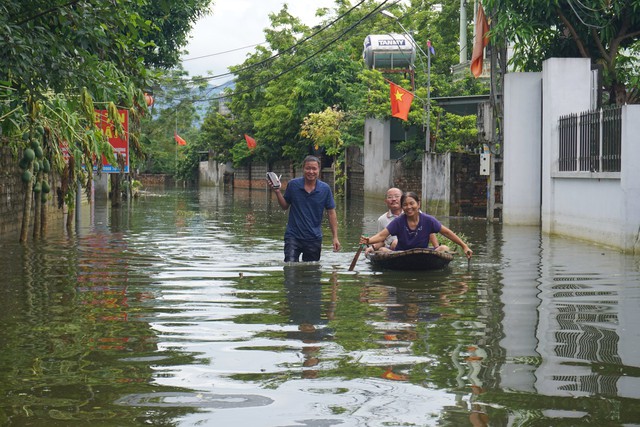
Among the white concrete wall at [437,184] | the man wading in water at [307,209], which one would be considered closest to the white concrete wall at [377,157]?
the white concrete wall at [437,184]

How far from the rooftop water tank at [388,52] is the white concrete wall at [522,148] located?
2308 centimetres

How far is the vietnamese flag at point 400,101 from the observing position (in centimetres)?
4000

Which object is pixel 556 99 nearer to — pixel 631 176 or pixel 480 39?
pixel 480 39

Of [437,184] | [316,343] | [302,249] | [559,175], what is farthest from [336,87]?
[316,343]

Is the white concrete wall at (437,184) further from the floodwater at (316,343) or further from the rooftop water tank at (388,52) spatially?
the floodwater at (316,343)

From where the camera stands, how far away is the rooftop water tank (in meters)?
49.8

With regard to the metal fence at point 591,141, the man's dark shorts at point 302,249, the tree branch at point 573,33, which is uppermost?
the tree branch at point 573,33

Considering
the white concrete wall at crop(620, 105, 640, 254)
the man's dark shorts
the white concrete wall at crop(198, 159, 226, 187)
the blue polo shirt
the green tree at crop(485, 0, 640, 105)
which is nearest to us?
the blue polo shirt

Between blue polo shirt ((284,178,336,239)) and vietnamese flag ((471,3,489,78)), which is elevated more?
vietnamese flag ((471,3,489,78))

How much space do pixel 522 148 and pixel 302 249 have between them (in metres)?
13.3

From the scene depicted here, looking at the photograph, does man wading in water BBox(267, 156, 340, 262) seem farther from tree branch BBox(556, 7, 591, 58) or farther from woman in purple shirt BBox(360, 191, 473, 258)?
tree branch BBox(556, 7, 591, 58)

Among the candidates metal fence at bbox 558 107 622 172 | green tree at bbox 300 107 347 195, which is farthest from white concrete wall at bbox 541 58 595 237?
green tree at bbox 300 107 347 195

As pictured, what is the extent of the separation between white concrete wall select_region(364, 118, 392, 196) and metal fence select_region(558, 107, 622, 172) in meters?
23.5

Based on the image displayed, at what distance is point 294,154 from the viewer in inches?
2660
